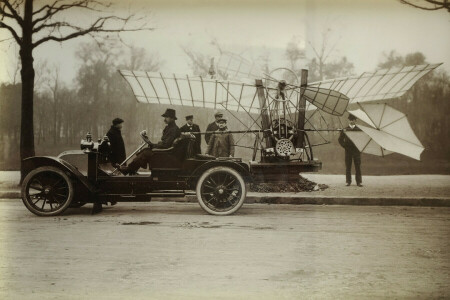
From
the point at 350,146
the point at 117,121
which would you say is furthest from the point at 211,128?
the point at 350,146

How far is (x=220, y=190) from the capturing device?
198 inches

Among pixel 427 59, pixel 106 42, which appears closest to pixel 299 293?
pixel 427 59

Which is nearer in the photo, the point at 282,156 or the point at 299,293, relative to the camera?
the point at 299,293

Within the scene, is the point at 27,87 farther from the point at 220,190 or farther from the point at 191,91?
the point at 220,190

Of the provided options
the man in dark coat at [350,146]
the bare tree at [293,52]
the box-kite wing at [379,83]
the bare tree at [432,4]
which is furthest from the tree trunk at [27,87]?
the bare tree at [432,4]

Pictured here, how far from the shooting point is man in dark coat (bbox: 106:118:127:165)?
4.57 m

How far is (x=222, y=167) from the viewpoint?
16.5 feet

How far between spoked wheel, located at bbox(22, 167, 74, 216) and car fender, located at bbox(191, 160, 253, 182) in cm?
129

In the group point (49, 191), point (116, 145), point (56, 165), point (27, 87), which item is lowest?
point (49, 191)

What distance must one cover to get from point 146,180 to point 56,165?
918 mm

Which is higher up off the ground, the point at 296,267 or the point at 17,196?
the point at 17,196

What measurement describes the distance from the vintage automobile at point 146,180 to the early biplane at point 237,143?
0.01 metres

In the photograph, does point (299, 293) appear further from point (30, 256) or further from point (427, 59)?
point (427, 59)

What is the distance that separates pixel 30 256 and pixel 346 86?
124 inches
